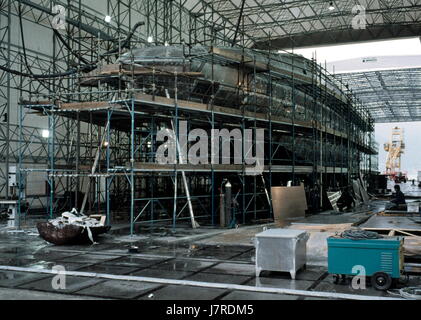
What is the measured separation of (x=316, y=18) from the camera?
40.6m

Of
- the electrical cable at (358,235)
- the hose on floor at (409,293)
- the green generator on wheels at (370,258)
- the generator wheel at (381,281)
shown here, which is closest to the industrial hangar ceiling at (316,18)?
the electrical cable at (358,235)

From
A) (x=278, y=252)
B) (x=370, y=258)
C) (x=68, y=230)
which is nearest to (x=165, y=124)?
(x=68, y=230)

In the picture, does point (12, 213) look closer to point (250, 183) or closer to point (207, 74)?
point (207, 74)

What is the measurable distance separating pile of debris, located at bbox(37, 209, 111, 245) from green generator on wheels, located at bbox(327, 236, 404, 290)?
8.22 metres

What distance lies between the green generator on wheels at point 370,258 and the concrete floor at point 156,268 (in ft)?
0.99

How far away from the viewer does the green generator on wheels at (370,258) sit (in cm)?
859

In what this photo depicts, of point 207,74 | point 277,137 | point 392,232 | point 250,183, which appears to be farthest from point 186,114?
point 392,232

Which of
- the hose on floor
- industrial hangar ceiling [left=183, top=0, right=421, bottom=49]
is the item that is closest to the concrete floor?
the hose on floor

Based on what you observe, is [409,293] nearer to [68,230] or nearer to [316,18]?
[68,230]

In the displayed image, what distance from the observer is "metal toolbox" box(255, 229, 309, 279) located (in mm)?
9648

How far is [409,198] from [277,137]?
15.7m

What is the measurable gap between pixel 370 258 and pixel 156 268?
4.77 meters

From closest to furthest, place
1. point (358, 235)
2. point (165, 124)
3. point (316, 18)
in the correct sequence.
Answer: point (358, 235) < point (165, 124) < point (316, 18)

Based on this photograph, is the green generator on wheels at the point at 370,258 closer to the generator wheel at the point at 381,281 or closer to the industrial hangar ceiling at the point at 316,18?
the generator wheel at the point at 381,281
